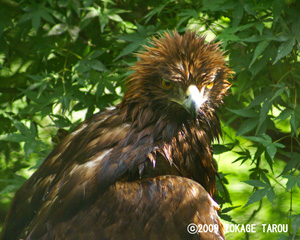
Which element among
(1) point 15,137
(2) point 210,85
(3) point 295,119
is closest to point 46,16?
(1) point 15,137

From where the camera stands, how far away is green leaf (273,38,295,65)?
10.1ft

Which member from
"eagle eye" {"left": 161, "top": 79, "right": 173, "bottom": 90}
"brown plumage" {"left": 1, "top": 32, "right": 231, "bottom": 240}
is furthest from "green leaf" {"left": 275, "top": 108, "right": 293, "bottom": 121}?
"eagle eye" {"left": 161, "top": 79, "right": 173, "bottom": 90}

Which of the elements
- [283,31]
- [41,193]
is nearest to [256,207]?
[283,31]

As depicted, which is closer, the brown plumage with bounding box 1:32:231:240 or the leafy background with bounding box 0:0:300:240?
the brown plumage with bounding box 1:32:231:240

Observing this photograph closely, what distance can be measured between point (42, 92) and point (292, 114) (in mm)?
1841

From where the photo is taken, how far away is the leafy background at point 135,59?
3258 mm

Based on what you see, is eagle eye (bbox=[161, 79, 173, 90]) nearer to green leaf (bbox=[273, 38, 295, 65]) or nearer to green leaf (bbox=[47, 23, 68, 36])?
green leaf (bbox=[273, 38, 295, 65])

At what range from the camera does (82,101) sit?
12.1 feet

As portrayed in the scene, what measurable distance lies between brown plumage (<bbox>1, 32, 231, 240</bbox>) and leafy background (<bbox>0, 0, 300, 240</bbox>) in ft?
1.27

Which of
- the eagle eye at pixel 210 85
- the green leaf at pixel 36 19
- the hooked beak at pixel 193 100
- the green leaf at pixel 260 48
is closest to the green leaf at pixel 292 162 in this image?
the green leaf at pixel 260 48

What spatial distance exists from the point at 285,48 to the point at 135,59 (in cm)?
115

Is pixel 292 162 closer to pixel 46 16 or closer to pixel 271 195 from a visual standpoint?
pixel 271 195

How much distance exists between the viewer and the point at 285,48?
3111mm

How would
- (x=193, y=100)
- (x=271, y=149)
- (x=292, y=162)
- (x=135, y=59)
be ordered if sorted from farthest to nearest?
(x=135, y=59)
(x=292, y=162)
(x=271, y=149)
(x=193, y=100)
